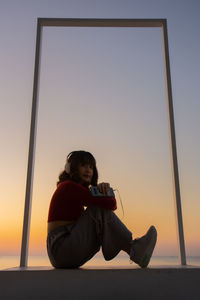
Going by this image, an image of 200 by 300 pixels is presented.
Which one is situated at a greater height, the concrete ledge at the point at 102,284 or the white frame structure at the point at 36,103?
the white frame structure at the point at 36,103

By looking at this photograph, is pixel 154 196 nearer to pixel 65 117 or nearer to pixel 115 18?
pixel 65 117

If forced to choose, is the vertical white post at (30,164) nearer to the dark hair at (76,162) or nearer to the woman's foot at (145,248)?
the dark hair at (76,162)

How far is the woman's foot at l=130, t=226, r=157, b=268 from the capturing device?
119 cm

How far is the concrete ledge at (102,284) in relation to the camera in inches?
40.0

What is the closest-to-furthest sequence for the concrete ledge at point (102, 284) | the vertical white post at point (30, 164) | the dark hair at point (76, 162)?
the concrete ledge at point (102, 284), the dark hair at point (76, 162), the vertical white post at point (30, 164)

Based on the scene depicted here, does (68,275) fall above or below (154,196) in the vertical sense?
below

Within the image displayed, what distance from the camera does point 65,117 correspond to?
1956 mm

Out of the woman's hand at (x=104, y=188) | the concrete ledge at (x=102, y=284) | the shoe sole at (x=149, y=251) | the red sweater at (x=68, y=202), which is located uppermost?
the woman's hand at (x=104, y=188)

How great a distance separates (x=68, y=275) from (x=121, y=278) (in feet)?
0.59

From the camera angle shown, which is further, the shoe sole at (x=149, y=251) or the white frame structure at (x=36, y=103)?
the white frame structure at (x=36, y=103)

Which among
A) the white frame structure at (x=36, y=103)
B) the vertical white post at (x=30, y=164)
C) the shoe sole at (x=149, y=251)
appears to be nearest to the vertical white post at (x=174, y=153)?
the white frame structure at (x=36, y=103)

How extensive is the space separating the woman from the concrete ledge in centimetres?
15

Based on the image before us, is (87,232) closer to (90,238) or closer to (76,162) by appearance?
(90,238)

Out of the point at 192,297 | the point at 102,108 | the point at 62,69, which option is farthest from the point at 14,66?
the point at 192,297
